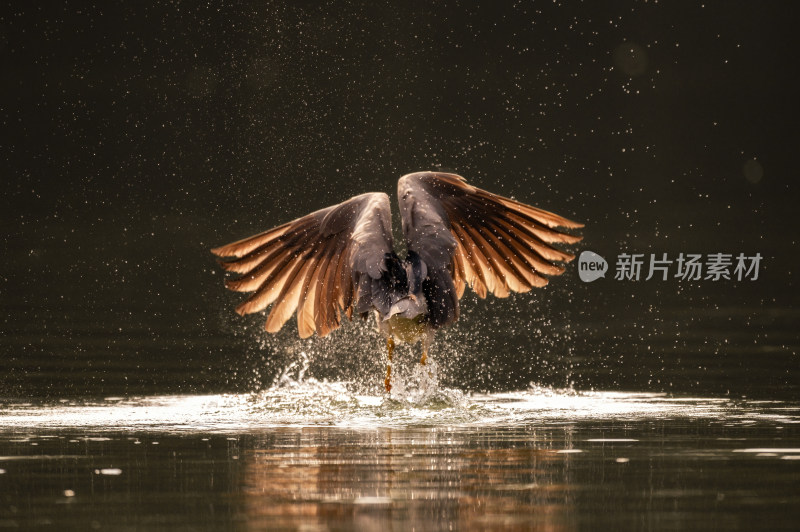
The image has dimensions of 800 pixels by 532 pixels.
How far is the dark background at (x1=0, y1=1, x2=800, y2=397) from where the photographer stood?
468 inches

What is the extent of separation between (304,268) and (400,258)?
612mm

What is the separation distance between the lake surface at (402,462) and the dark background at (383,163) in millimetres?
1214

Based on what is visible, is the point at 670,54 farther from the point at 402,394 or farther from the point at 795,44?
the point at 402,394

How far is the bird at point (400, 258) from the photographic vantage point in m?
9.29

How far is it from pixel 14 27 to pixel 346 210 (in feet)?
71.1

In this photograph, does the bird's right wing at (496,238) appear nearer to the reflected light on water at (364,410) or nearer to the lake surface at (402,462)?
the reflected light on water at (364,410)

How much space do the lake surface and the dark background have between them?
121 cm

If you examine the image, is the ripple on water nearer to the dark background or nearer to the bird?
the bird

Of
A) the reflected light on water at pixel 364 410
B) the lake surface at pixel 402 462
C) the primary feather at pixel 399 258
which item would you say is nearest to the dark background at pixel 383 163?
the reflected light on water at pixel 364 410

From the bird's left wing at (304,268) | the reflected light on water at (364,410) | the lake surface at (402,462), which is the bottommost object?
the lake surface at (402,462)

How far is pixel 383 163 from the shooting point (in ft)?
81.1

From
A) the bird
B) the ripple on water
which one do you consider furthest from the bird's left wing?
the ripple on water

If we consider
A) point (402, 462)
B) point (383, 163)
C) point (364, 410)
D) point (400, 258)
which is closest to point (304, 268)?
point (400, 258)

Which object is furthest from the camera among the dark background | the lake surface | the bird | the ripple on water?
the dark background
